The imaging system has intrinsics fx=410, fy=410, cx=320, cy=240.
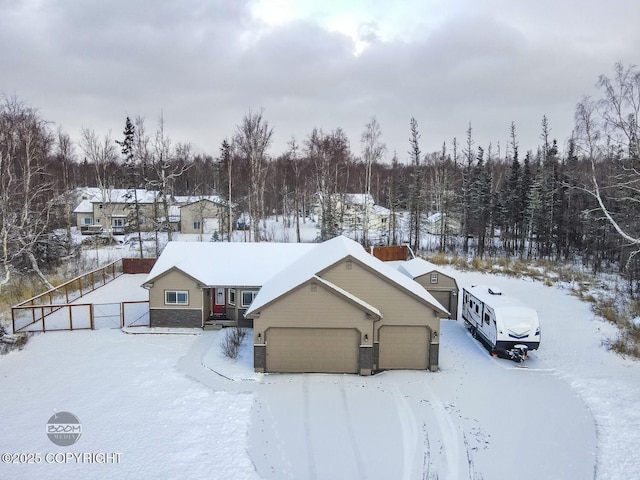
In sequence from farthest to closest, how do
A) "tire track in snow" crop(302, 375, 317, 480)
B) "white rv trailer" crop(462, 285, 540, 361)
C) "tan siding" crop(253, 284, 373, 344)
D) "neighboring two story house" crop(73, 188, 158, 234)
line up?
"neighboring two story house" crop(73, 188, 158, 234), "white rv trailer" crop(462, 285, 540, 361), "tan siding" crop(253, 284, 373, 344), "tire track in snow" crop(302, 375, 317, 480)

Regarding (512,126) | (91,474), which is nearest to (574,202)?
(512,126)

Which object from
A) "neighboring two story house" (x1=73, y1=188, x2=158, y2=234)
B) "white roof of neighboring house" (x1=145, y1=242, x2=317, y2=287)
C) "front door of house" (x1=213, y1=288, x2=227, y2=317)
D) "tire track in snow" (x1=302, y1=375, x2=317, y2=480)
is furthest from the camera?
"neighboring two story house" (x1=73, y1=188, x2=158, y2=234)

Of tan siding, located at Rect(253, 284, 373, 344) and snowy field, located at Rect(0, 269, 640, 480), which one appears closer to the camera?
snowy field, located at Rect(0, 269, 640, 480)

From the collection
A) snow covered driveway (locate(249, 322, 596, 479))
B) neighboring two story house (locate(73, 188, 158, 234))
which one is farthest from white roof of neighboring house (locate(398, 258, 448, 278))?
neighboring two story house (locate(73, 188, 158, 234))

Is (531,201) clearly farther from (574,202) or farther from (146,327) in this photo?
(146,327)

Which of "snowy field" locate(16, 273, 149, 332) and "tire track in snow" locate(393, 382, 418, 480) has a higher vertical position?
"snowy field" locate(16, 273, 149, 332)

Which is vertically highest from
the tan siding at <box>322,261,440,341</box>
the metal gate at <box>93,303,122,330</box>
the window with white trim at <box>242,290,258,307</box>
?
the tan siding at <box>322,261,440,341</box>

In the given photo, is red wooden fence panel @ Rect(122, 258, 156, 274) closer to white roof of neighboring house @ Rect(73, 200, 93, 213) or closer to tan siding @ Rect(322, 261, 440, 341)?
tan siding @ Rect(322, 261, 440, 341)
